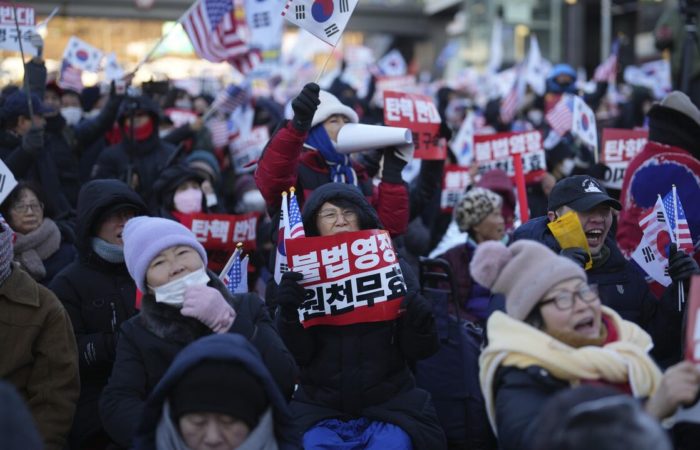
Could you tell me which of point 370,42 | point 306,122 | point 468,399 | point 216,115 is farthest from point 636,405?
point 370,42

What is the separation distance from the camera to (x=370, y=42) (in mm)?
44719

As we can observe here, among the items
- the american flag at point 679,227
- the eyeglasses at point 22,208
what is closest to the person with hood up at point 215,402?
the american flag at point 679,227

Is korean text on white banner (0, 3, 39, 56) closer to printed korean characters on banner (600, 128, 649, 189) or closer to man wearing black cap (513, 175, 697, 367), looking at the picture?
printed korean characters on banner (600, 128, 649, 189)

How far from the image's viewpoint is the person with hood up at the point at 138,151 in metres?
8.56

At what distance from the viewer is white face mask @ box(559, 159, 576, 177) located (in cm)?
851

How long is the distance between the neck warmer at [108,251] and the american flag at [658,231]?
8.93 ft

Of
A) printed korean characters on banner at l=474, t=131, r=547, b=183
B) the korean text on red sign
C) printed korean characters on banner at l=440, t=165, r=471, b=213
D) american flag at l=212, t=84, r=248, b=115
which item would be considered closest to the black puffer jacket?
the korean text on red sign

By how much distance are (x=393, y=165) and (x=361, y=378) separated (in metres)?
1.63

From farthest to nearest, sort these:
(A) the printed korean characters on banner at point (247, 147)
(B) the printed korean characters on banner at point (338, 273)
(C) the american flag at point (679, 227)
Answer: (A) the printed korean characters on banner at point (247, 147) < (C) the american flag at point (679, 227) < (B) the printed korean characters on banner at point (338, 273)

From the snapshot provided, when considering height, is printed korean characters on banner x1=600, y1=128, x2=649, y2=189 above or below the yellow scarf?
above

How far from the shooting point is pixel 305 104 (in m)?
5.10

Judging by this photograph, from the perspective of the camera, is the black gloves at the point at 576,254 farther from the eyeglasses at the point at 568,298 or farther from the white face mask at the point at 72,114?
the white face mask at the point at 72,114

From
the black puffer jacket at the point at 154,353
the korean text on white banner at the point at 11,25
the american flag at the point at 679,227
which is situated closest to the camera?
the black puffer jacket at the point at 154,353

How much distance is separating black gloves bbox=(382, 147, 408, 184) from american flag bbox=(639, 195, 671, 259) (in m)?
1.42
